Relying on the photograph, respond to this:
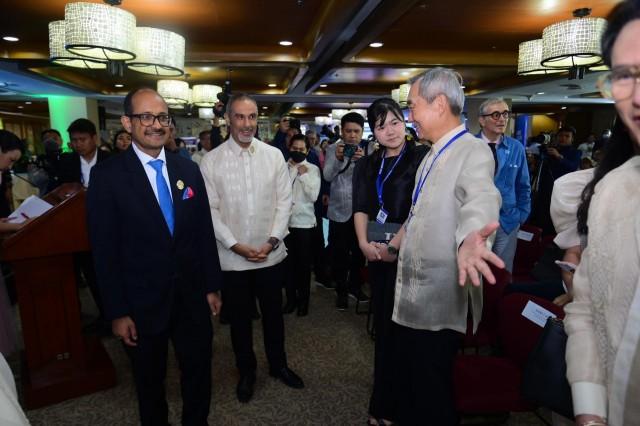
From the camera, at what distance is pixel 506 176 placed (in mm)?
3158

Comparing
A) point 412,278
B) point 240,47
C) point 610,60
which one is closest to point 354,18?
point 240,47

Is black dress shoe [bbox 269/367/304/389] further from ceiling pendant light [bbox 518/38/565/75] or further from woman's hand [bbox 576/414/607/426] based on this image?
ceiling pendant light [bbox 518/38/565/75]

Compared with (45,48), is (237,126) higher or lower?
lower

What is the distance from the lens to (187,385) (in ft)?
6.44

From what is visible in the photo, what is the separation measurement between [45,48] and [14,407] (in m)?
8.29

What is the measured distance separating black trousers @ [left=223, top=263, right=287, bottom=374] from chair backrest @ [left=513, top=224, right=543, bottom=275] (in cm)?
205

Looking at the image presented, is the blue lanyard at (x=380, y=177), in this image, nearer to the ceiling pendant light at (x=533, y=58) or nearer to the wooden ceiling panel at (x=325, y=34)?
the wooden ceiling panel at (x=325, y=34)

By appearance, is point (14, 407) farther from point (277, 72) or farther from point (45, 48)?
point (277, 72)

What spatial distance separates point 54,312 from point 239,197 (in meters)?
1.37

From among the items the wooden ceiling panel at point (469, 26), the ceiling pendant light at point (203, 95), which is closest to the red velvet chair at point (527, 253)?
the wooden ceiling panel at point (469, 26)

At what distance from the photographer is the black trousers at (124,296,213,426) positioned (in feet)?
5.98

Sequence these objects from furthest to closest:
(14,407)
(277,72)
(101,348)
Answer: (277,72) → (101,348) → (14,407)

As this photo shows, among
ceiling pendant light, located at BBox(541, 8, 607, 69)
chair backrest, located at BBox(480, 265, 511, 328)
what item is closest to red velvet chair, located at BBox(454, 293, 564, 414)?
chair backrest, located at BBox(480, 265, 511, 328)

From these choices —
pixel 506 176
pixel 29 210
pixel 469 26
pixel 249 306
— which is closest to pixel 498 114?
pixel 506 176
